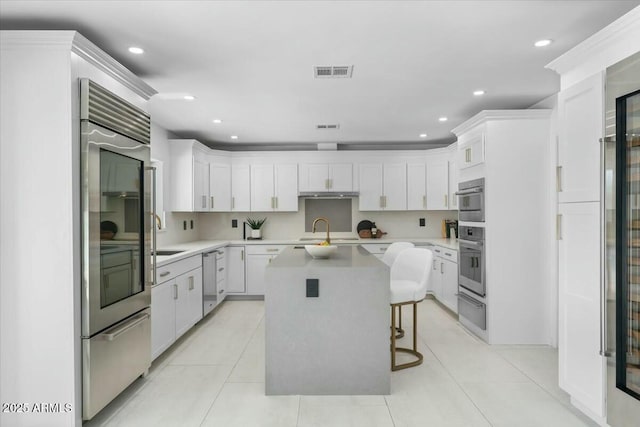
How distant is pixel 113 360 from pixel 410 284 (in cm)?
232

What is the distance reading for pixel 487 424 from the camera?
2473mm

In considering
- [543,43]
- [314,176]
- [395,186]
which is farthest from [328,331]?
Result: [395,186]

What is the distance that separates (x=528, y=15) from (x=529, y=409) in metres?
2.52

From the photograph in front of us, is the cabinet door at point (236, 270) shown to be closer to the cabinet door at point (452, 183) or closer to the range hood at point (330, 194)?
the range hood at point (330, 194)

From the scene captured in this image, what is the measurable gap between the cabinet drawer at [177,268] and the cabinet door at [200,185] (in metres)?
1.19

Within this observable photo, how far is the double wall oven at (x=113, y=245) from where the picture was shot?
7.82 feet

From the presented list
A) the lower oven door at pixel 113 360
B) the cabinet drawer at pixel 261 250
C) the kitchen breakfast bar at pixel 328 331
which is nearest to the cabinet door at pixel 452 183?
the cabinet drawer at pixel 261 250

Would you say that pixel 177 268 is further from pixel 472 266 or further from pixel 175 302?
pixel 472 266

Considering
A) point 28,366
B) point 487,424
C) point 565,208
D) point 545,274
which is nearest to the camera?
point 28,366

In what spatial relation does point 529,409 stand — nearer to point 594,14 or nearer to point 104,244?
point 594,14

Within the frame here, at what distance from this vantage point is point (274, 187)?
21.3 ft

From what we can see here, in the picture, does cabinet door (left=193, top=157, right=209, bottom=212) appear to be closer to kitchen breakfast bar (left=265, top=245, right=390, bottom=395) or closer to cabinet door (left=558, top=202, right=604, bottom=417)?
kitchen breakfast bar (left=265, top=245, right=390, bottom=395)

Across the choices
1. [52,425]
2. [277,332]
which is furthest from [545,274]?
[52,425]

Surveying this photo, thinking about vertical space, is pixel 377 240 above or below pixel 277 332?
above
